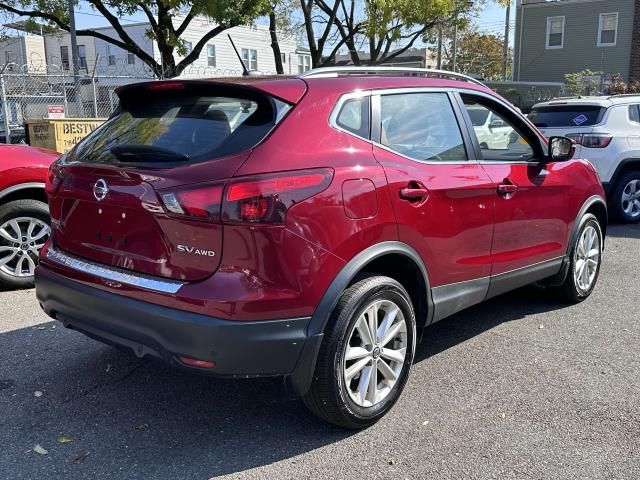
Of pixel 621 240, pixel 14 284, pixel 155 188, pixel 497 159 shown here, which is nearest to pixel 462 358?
pixel 497 159

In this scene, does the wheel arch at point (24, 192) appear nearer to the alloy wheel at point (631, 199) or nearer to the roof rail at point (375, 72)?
the roof rail at point (375, 72)

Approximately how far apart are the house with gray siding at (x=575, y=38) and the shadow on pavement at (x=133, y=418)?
2970 cm

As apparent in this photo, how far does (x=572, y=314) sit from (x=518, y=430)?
2.12 metres

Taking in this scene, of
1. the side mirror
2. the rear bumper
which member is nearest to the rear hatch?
the rear bumper

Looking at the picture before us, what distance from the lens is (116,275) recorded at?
303cm

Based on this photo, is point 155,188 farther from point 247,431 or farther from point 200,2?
point 200,2

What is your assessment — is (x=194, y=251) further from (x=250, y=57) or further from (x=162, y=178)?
(x=250, y=57)

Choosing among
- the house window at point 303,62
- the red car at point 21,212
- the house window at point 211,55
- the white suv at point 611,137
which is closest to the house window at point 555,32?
the house window at point 303,62

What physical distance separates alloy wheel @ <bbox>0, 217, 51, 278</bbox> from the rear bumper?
2.84 m

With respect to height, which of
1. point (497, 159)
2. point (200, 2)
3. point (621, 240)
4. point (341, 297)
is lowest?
point (621, 240)

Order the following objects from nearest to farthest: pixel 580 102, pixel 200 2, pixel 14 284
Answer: pixel 14 284 → pixel 580 102 → pixel 200 2

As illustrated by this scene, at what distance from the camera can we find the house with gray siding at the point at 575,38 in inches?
1145

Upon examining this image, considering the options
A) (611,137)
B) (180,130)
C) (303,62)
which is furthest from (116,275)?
(303,62)

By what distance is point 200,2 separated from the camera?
15352mm
